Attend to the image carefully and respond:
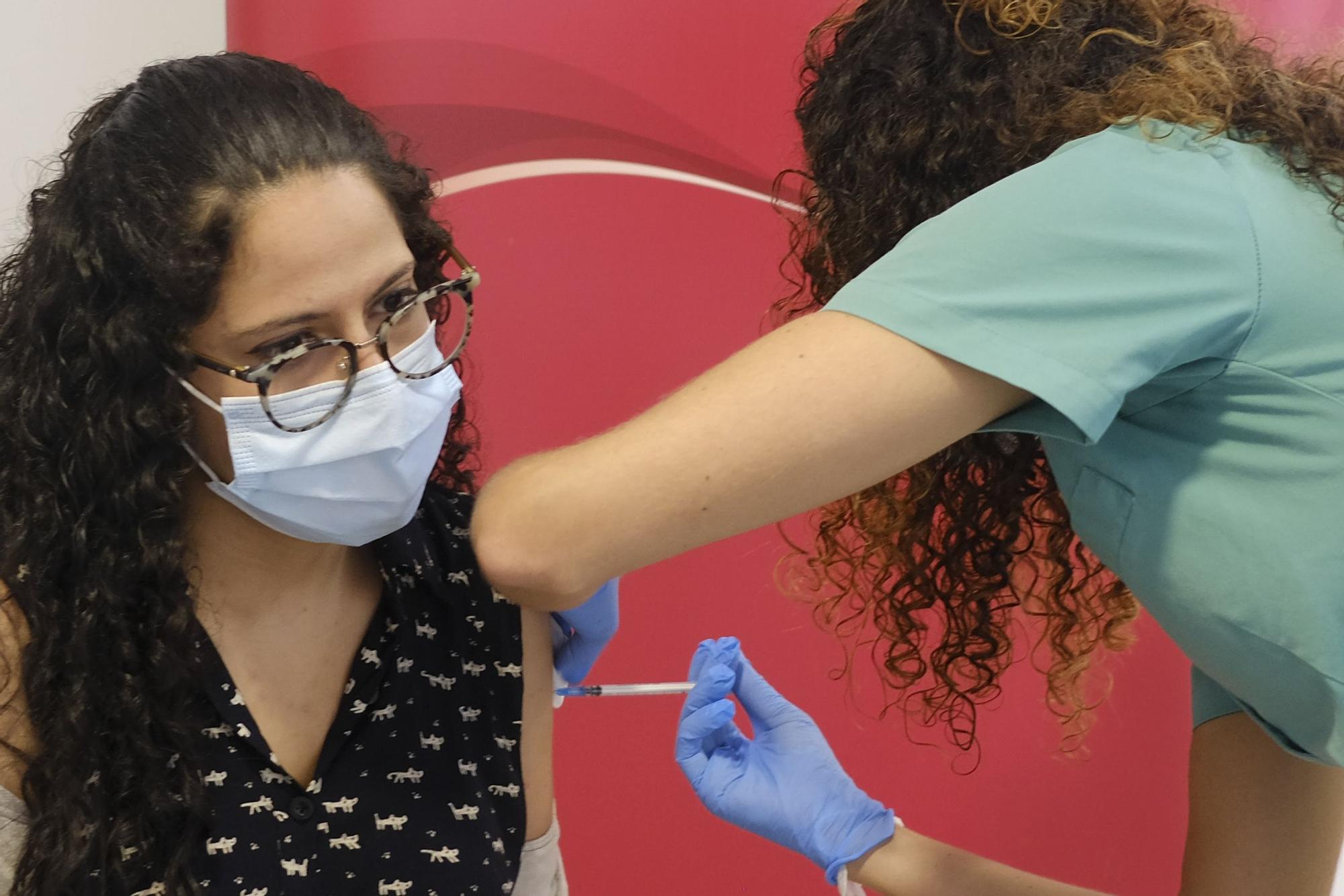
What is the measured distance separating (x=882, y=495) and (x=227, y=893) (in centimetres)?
89

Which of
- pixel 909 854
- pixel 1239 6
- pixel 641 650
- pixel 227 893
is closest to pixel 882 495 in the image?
pixel 909 854

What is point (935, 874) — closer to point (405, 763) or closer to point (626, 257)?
point (405, 763)

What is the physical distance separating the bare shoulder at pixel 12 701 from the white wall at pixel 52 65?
0.66 meters

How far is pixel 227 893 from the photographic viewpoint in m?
1.21

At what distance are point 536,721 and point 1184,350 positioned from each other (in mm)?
884

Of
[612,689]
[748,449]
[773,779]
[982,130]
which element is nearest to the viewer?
[748,449]

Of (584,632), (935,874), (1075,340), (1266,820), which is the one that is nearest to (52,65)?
(584,632)

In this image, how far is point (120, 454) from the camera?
48.7 inches

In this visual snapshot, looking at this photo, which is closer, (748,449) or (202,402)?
(748,449)

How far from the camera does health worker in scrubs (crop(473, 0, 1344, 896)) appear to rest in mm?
883

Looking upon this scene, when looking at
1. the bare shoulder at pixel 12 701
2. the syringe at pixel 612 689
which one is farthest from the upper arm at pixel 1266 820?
the bare shoulder at pixel 12 701

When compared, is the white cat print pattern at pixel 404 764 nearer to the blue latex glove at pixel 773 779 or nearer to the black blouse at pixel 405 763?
the black blouse at pixel 405 763

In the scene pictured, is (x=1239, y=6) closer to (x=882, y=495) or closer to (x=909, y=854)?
(x=882, y=495)

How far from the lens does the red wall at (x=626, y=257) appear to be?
188 cm
